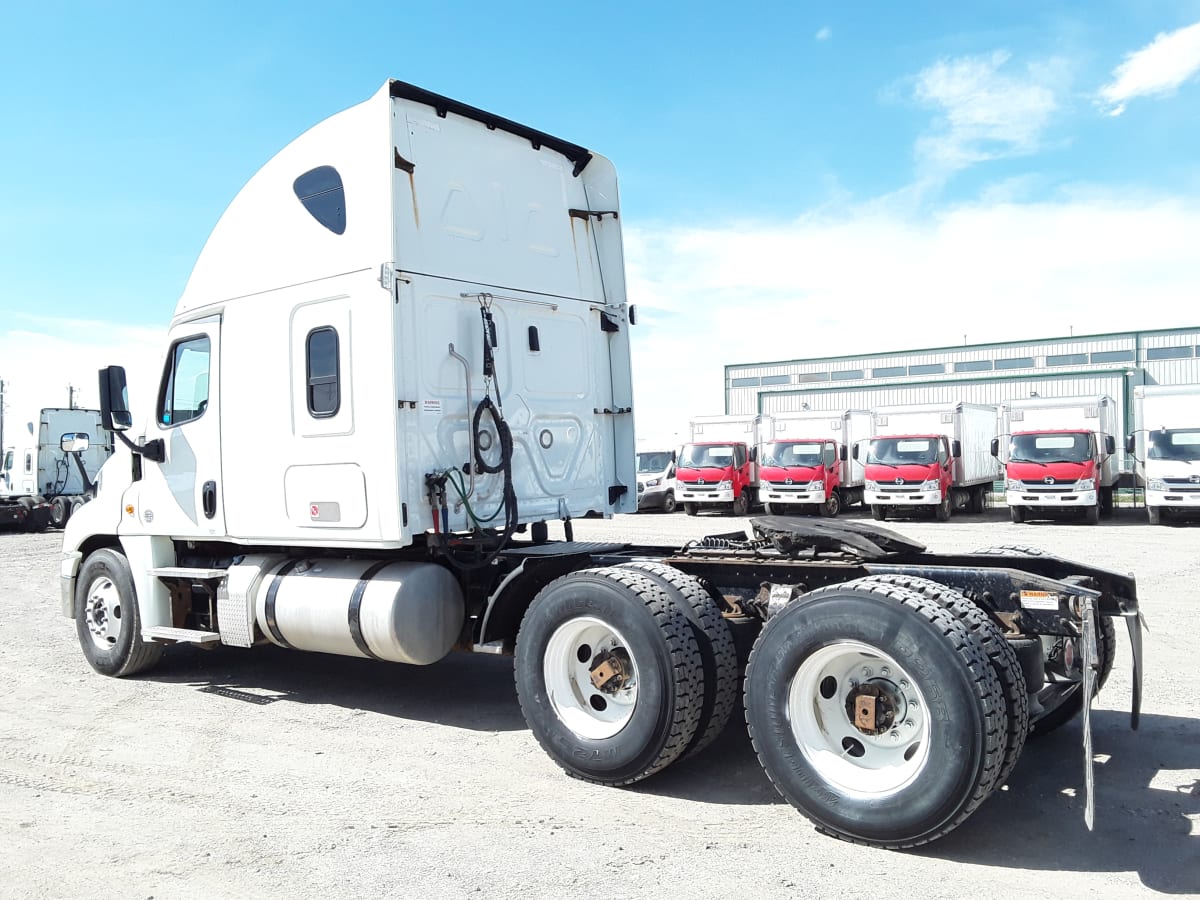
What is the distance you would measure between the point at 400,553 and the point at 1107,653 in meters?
4.30

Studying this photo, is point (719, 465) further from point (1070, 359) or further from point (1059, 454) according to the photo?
point (1070, 359)

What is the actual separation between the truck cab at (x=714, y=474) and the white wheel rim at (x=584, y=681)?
2172cm

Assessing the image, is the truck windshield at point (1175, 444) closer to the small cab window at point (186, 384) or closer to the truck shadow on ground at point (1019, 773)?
the truck shadow on ground at point (1019, 773)

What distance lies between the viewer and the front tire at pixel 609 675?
4773 mm

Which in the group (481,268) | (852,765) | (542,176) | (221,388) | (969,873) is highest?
(542,176)

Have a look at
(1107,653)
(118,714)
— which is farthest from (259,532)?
(1107,653)

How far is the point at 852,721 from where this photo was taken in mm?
4363

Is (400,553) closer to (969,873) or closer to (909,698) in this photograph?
(909,698)

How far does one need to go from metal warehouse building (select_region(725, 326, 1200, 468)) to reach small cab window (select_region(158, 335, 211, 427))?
32093 mm

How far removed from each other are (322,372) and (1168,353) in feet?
141

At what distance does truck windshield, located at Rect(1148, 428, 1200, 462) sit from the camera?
67.5 feet

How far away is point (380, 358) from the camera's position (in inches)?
232

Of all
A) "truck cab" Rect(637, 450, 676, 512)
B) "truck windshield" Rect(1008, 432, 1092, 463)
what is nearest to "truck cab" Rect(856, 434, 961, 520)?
"truck windshield" Rect(1008, 432, 1092, 463)

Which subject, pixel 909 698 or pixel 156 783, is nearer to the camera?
pixel 909 698
